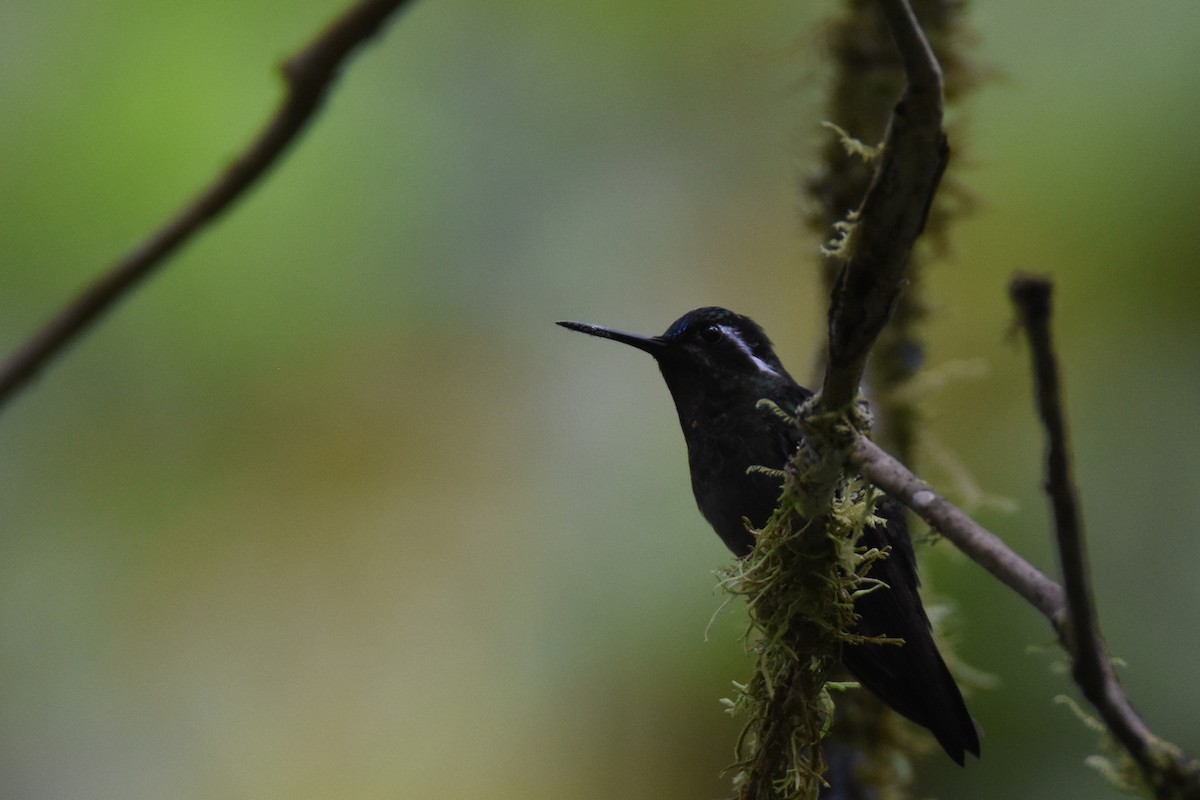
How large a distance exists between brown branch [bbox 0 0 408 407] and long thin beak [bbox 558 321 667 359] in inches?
33.9

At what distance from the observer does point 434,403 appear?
463 cm

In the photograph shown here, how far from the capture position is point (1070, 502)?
0.97m

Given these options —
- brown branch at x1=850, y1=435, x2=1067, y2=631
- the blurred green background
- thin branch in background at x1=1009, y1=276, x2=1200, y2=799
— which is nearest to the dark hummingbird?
brown branch at x1=850, y1=435, x2=1067, y2=631

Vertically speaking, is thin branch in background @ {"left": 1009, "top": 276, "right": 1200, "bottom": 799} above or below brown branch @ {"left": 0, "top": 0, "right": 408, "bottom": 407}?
below

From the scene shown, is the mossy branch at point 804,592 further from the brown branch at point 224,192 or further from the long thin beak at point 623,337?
the brown branch at point 224,192

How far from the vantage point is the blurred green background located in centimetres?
423

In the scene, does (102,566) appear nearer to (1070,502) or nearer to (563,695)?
(563,695)

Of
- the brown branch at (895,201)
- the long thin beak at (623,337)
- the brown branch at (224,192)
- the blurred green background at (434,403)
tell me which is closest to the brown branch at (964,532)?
the brown branch at (895,201)

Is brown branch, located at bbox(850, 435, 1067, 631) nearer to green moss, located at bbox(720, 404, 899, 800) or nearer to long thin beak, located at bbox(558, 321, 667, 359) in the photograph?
green moss, located at bbox(720, 404, 899, 800)

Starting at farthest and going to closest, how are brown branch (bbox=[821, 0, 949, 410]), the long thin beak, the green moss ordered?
the long thin beak < the green moss < brown branch (bbox=[821, 0, 949, 410])

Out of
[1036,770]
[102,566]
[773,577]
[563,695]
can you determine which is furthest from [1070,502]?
[102,566]

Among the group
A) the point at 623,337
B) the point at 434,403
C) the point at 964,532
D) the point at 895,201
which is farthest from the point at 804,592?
the point at 434,403

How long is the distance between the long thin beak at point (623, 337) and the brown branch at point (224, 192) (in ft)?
2.82

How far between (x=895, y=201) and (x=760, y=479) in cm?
132
